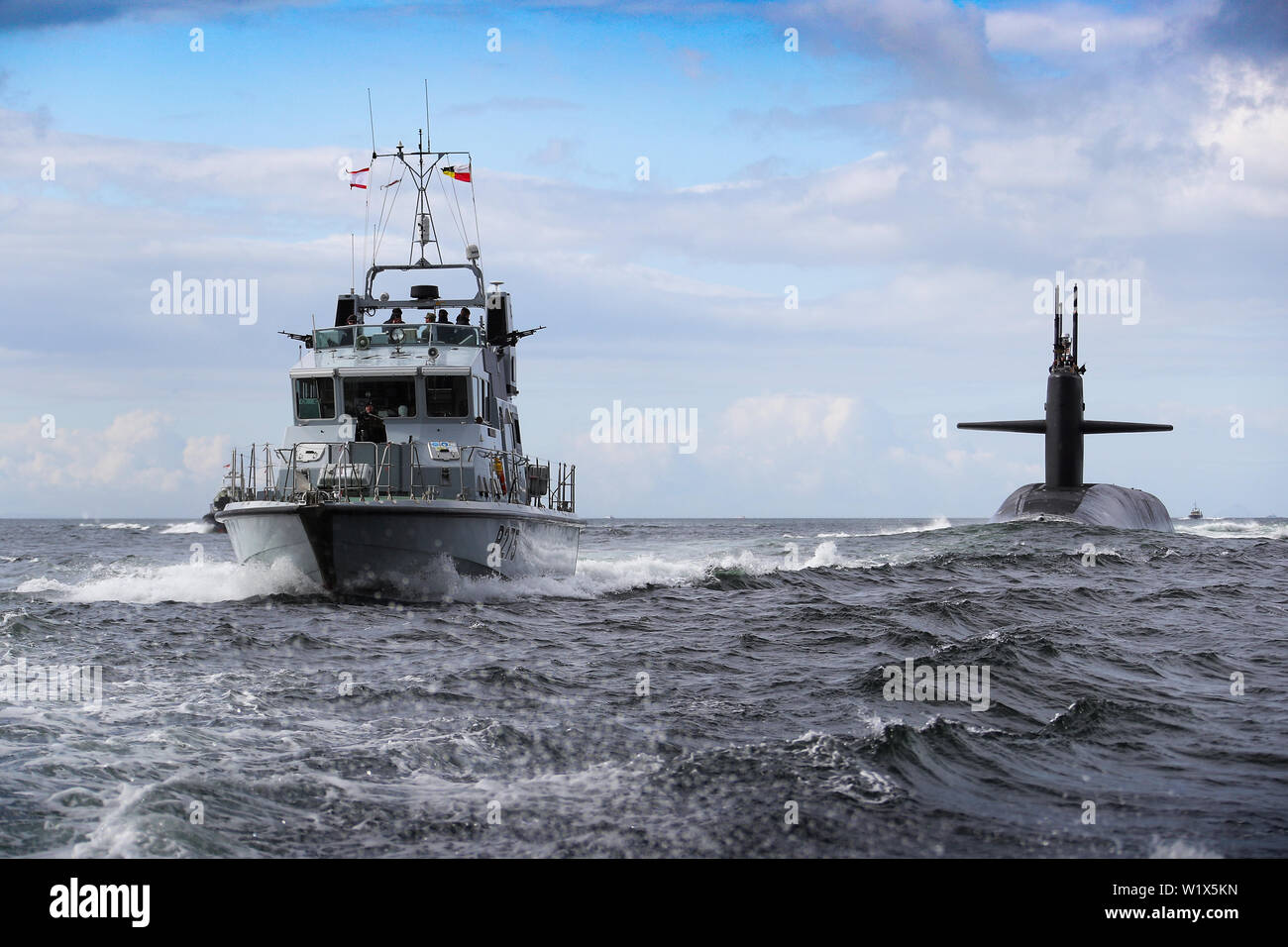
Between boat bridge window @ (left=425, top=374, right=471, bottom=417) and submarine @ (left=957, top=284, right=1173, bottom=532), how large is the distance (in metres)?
31.8

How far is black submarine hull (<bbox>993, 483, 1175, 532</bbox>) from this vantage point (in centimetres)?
4394

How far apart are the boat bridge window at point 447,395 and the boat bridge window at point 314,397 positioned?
1768mm

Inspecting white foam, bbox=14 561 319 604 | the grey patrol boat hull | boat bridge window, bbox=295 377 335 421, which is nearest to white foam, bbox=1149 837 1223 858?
the grey patrol boat hull

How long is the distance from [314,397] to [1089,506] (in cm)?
3429

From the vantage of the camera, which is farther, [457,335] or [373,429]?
[457,335]

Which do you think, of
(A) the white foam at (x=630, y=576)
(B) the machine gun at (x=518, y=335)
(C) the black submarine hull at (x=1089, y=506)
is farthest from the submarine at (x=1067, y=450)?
(B) the machine gun at (x=518, y=335)

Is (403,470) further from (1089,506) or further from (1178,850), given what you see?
(1089,506)

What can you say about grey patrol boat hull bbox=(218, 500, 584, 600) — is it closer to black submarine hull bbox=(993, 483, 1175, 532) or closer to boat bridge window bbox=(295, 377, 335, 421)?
boat bridge window bbox=(295, 377, 335, 421)

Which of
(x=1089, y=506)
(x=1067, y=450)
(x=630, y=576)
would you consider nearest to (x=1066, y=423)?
(x=1067, y=450)

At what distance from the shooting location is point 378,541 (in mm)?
16938
